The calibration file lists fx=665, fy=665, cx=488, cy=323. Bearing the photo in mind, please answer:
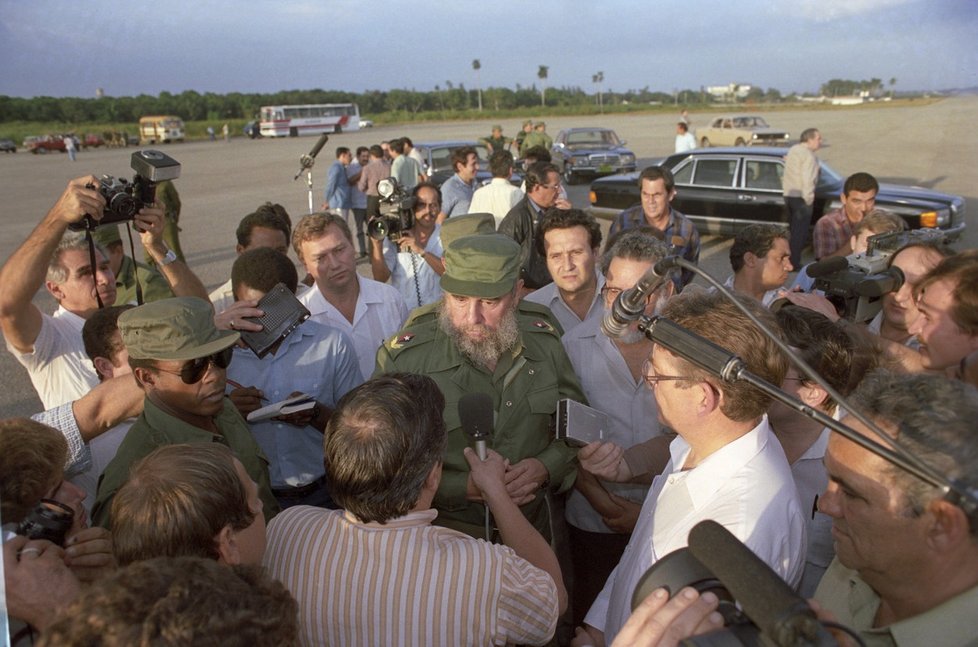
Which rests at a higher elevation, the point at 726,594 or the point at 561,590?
the point at 726,594

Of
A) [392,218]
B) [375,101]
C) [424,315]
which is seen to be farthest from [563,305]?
[375,101]

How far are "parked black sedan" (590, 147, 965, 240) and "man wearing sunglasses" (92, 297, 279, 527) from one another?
1021cm

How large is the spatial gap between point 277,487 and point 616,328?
2184 millimetres

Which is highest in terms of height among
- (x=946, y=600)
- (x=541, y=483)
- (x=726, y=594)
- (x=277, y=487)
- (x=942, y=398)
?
(x=942, y=398)

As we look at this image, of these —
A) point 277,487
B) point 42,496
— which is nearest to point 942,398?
point 42,496

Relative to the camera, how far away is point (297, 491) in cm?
326

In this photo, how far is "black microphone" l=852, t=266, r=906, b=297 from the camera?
2.96 metres

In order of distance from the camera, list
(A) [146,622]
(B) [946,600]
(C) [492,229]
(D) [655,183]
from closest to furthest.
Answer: (A) [146,622] → (B) [946,600] → (C) [492,229] → (D) [655,183]

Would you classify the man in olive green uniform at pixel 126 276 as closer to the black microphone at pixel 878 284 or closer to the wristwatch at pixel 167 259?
the wristwatch at pixel 167 259

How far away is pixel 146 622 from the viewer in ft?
3.76

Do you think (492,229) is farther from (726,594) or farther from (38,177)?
(38,177)

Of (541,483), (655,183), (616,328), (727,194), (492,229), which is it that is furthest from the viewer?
(727,194)

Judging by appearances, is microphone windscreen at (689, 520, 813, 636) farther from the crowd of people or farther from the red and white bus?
the red and white bus

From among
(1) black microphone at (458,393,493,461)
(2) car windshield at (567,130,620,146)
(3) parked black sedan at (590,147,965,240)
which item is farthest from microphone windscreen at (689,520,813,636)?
(2) car windshield at (567,130,620,146)
